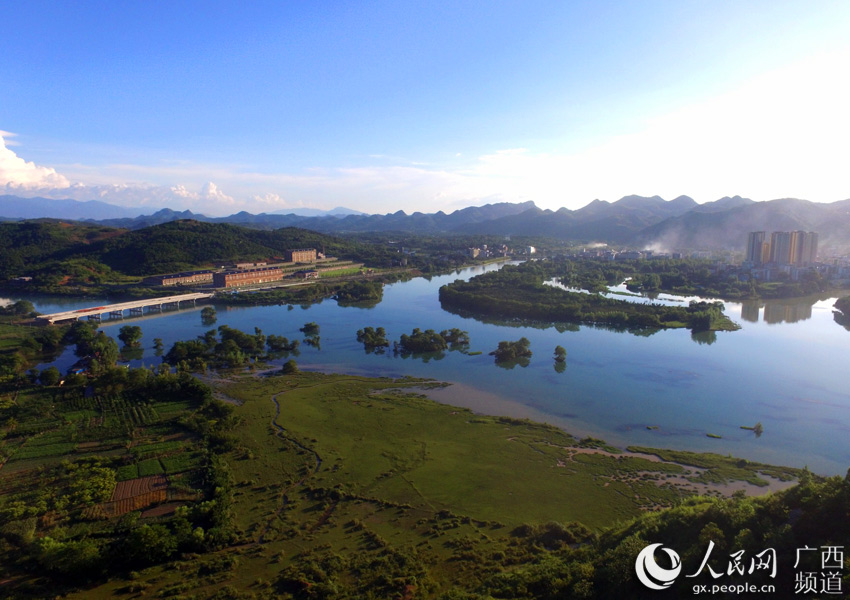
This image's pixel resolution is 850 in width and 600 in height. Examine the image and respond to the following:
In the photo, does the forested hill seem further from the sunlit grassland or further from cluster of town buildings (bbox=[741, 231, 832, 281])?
cluster of town buildings (bbox=[741, 231, 832, 281])

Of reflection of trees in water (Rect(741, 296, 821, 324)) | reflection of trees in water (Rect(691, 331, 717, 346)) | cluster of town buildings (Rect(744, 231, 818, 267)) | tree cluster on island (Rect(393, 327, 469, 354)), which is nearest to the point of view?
tree cluster on island (Rect(393, 327, 469, 354))

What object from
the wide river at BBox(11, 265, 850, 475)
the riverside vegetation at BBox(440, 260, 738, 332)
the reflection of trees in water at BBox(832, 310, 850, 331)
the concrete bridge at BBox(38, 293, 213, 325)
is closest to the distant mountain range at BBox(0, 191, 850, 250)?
the reflection of trees in water at BBox(832, 310, 850, 331)

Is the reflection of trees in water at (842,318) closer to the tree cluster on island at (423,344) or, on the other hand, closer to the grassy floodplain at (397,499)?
the tree cluster on island at (423,344)

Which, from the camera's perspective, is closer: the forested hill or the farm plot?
the farm plot

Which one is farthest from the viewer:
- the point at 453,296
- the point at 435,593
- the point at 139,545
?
the point at 453,296

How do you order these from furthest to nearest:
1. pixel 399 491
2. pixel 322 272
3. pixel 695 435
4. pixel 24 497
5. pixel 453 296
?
pixel 322 272 < pixel 453 296 < pixel 695 435 < pixel 399 491 < pixel 24 497

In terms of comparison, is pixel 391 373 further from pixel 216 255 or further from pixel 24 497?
pixel 216 255

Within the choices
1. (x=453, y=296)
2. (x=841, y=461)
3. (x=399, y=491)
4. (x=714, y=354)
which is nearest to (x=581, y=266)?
(x=453, y=296)
